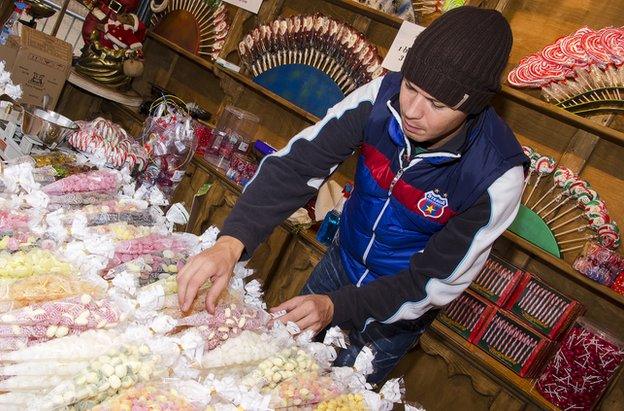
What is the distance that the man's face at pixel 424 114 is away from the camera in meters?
1.34

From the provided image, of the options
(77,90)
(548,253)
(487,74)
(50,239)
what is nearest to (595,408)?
(548,253)

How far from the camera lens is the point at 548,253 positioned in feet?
8.13

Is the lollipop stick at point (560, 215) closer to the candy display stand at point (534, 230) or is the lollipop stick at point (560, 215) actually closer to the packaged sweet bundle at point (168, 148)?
the candy display stand at point (534, 230)

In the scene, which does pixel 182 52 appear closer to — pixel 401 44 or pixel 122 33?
pixel 122 33

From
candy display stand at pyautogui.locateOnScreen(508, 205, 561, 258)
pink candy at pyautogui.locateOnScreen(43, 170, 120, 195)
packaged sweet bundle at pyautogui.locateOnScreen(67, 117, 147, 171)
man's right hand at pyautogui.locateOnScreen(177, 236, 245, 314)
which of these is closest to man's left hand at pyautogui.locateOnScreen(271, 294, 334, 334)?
man's right hand at pyautogui.locateOnScreen(177, 236, 245, 314)

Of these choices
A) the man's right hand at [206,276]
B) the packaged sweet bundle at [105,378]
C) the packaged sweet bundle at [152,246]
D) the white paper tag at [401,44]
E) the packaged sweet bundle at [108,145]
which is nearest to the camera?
the packaged sweet bundle at [105,378]

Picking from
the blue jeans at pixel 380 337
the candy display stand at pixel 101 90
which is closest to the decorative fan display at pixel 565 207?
the blue jeans at pixel 380 337

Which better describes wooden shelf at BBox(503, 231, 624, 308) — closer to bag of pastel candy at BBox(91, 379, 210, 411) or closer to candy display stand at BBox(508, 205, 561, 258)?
candy display stand at BBox(508, 205, 561, 258)

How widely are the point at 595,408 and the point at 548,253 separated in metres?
0.63

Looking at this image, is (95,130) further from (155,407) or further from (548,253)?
(548,253)

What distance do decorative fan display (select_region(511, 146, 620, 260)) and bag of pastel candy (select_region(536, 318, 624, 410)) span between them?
0.38 m

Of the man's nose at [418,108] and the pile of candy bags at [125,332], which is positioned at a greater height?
the man's nose at [418,108]

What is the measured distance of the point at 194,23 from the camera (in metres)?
3.84

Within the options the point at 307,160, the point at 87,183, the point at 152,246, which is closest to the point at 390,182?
the point at 307,160
